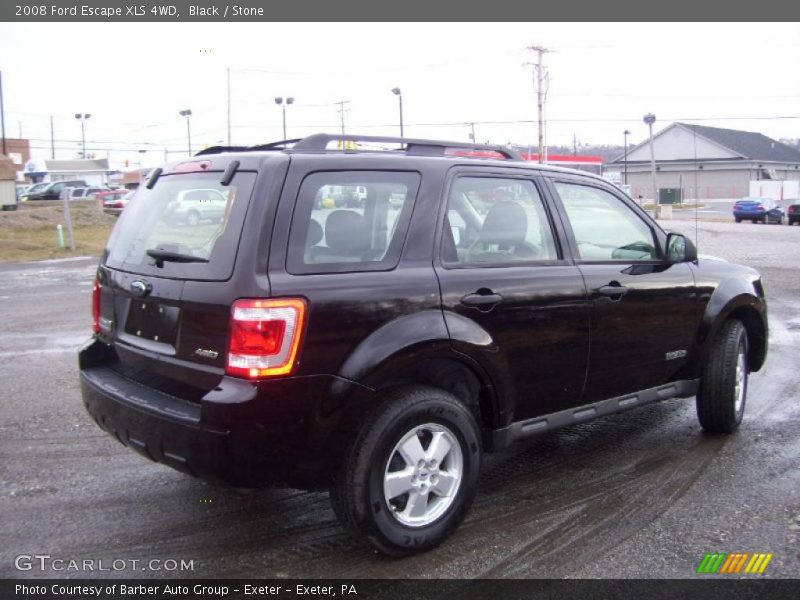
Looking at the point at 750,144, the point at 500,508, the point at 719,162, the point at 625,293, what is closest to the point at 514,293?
the point at 625,293

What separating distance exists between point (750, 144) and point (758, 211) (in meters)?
38.1

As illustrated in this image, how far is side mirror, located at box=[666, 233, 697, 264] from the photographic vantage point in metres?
4.85

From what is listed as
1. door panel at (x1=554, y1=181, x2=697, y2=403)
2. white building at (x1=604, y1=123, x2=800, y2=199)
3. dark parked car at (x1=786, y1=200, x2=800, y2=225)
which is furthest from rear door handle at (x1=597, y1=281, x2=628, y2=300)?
white building at (x1=604, y1=123, x2=800, y2=199)

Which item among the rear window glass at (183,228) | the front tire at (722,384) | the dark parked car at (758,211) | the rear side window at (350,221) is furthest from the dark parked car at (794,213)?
the rear window glass at (183,228)

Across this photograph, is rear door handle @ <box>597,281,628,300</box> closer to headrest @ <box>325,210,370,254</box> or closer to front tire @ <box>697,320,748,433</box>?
front tire @ <box>697,320,748,433</box>

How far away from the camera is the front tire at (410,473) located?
3334 mm

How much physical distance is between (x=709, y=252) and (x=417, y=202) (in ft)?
61.9

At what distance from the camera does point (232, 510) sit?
4113 mm

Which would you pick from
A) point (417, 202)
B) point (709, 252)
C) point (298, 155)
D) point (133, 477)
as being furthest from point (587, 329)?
point (709, 252)

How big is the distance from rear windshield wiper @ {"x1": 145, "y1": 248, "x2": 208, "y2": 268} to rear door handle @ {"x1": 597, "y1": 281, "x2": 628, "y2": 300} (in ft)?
7.47

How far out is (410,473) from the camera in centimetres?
349

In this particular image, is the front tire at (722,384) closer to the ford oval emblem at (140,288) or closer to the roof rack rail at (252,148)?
the roof rack rail at (252,148)

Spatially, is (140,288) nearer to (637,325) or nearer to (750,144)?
(637,325)

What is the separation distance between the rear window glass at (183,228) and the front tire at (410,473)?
982mm
